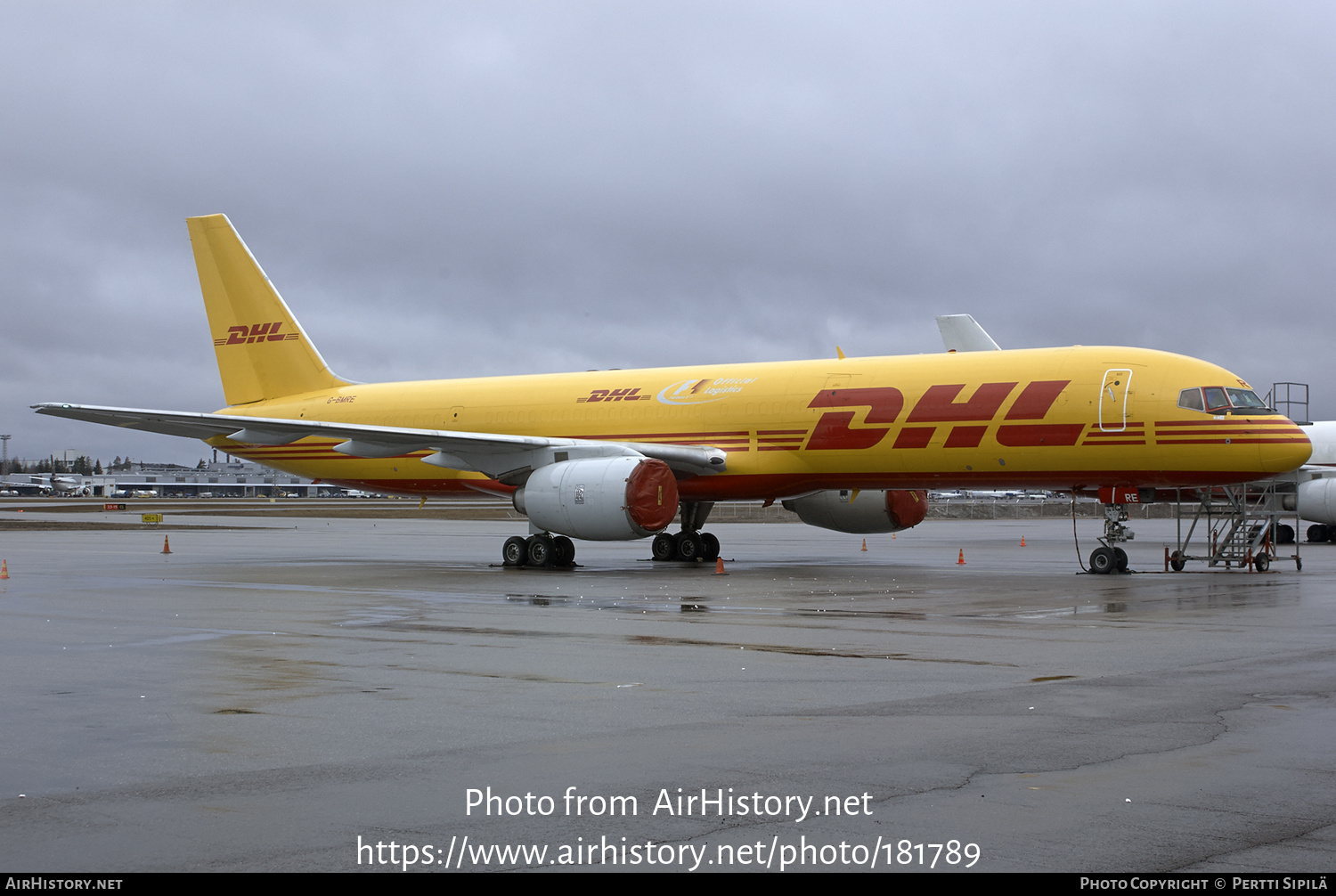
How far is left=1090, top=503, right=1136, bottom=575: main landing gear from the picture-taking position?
2161 cm

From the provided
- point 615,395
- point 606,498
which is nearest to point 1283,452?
point 606,498

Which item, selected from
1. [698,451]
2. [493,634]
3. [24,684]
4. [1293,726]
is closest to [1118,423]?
A: [698,451]

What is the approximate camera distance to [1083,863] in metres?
4.61

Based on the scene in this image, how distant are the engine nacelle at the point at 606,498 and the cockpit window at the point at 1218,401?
28.7 feet

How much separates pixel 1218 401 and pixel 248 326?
22.6 metres

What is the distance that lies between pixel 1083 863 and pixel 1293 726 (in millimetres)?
3286

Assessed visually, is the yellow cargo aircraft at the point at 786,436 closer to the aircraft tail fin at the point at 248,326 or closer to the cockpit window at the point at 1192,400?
the cockpit window at the point at 1192,400

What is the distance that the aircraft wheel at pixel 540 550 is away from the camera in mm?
23500

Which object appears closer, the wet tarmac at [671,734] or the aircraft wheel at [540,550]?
the wet tarmac at [671,734]

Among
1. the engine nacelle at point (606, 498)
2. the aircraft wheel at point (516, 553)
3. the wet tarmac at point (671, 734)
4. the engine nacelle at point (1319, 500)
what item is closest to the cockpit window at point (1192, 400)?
the wet tarmac at point (671, 734)

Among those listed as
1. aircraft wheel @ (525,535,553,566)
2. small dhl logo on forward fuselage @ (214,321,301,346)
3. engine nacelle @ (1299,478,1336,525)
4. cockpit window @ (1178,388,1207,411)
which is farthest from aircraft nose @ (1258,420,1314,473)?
small dhl logo on forward fuselage @ (214,321,301,346)

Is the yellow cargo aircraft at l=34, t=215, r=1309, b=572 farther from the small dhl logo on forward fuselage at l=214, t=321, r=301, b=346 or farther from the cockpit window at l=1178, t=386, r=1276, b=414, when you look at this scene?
the small dhl logo on forward fuselage at l=214, t=321, r=301, b=346

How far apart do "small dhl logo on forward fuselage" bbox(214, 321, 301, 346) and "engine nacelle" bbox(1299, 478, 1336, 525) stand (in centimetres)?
2707

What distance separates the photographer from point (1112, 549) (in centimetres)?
2184
